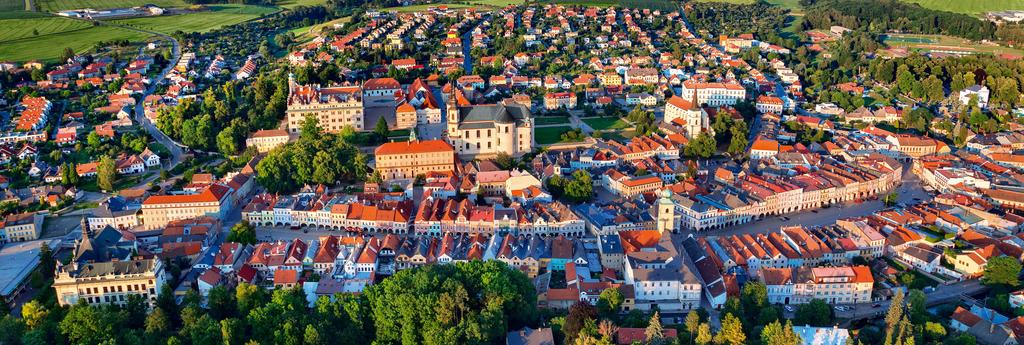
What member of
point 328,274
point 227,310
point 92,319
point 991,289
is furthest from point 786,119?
point 92,319

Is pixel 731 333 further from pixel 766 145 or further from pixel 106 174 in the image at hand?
pixel 106 174

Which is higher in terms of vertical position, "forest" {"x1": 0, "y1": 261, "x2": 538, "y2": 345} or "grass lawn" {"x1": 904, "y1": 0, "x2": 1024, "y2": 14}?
"grass lawn" {"x1": 904, "y1": 0, "x2": 1024, "y2": 14}

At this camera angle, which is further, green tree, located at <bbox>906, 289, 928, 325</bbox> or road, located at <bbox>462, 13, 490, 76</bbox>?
road, located at <bbox>462, 13, 490, 76</bbox>

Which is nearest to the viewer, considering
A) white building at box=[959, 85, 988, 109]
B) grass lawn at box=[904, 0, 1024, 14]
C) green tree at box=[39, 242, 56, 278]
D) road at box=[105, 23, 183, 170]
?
green tree at box=[39, 242, 56, 278]

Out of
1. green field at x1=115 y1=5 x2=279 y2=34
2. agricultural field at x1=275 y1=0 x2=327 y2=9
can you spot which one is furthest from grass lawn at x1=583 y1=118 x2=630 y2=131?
agricultural field at x1=275 y1=0 x2=327 y2=9

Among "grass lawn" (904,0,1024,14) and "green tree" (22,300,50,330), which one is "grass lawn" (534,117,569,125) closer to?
"green tree" (22,300,50,330)

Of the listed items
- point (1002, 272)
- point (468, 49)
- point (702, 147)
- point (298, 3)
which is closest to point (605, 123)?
point (702, 147)

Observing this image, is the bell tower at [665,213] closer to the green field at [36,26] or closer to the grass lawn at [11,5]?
the green field at [36,26]
